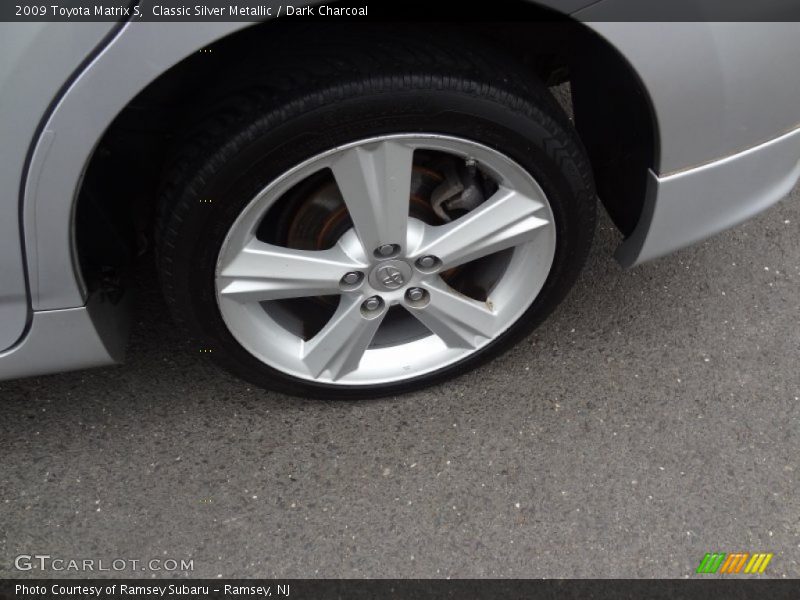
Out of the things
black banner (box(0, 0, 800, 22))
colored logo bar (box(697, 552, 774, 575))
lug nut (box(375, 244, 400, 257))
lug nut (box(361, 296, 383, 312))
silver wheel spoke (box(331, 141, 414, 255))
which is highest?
black banner (box(0, 0, 800, 22))

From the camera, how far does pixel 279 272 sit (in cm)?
152

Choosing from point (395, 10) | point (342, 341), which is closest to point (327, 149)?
point (395, 10)

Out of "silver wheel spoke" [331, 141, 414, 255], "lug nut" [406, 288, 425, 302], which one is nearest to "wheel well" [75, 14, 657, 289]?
"silver wheel spoke" [331, 141, 414, 255]

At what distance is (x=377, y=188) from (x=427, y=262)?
242 millimetres

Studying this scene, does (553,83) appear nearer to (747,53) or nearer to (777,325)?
(747,53)

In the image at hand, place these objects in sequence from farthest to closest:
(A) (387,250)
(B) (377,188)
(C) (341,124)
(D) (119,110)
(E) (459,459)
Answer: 1. (E) (459,459)
2. (A) (387,250)
3. (B) (377,188)
4. (C) (341,124)
5. (D) (119,110)

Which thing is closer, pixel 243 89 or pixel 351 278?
pixel 243 89

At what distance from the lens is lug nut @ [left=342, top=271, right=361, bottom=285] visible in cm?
157

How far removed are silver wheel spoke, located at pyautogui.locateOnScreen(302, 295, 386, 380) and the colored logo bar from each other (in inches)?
34.3

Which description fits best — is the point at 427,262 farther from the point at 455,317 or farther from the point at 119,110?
the point at 119,110

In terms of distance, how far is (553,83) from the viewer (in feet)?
6.20
